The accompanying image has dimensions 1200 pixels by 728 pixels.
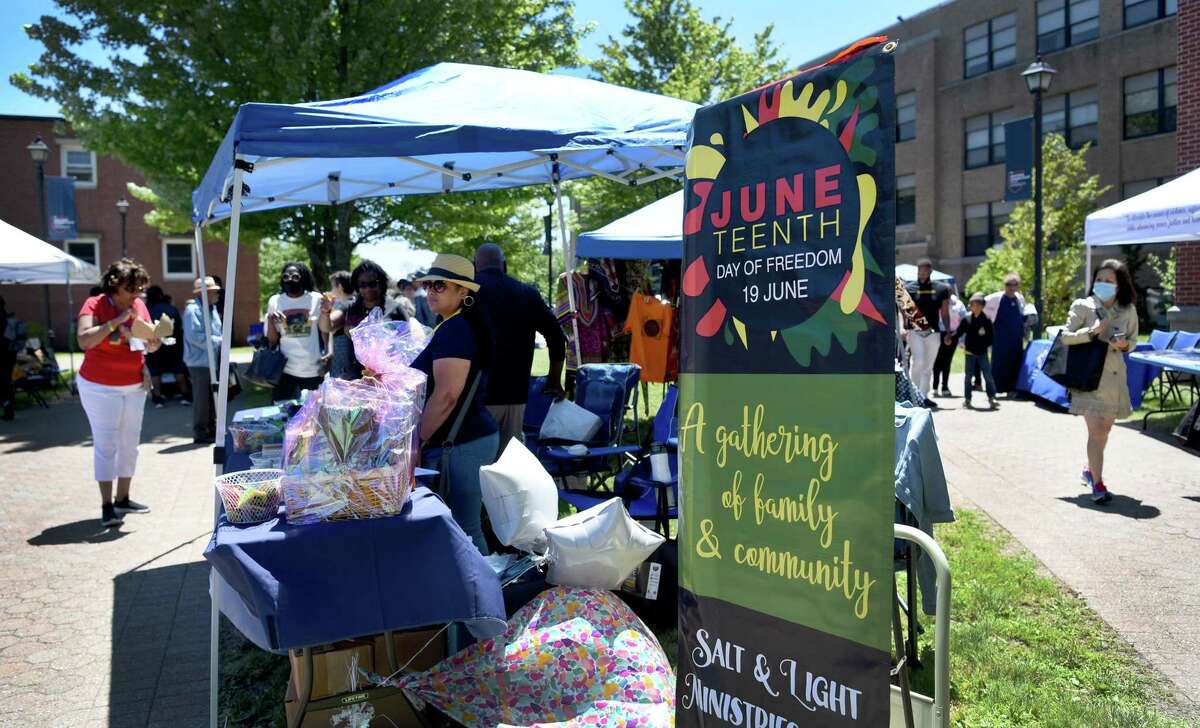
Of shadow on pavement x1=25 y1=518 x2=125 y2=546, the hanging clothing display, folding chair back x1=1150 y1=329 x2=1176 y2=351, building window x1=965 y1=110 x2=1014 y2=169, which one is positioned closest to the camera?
shadow on pavement x1=25 y1=518 x2=125 y2=546

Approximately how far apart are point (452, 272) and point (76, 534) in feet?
15.8

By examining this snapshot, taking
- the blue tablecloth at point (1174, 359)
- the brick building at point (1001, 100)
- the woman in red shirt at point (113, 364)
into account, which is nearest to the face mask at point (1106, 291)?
the blue tablecloth at point (1174, 359)

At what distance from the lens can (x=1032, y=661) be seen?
430 cm

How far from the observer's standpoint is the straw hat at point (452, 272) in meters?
4.19

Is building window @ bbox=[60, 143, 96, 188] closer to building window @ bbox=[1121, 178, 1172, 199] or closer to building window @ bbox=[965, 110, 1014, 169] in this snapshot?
building window @ bbox=[965, 110, 1014, 169]

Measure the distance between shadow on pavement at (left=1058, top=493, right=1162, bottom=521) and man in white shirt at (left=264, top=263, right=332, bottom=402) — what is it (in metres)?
6.66

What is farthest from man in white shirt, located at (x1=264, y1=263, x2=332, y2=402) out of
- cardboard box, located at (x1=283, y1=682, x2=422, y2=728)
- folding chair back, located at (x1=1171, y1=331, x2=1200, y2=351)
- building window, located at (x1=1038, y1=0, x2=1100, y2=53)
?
building window, located at (x1=1038, y1=0, x2=1100, y2=53)

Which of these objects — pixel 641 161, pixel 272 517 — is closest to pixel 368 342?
pixel 272 517

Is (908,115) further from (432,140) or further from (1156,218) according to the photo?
(432,140)

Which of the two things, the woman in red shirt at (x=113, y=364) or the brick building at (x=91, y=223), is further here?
the brick building at (x=91, y=223)

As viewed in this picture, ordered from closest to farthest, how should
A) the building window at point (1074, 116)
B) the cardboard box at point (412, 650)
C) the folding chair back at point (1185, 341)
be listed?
1. the cardboard box at point (412, 650)
2. the folding chair back at point (1185, 341)
3. the building window at point (1074, 116)

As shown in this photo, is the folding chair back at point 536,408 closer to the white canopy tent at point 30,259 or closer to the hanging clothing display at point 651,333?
the hanging clothing display at point 651,333

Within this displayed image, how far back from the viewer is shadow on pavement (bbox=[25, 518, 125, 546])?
22.4 ft

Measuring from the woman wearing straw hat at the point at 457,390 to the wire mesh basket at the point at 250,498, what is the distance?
3.00 feet
